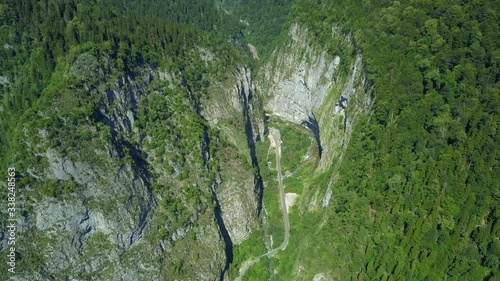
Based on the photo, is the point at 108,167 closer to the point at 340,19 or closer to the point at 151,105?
the point at 151,105

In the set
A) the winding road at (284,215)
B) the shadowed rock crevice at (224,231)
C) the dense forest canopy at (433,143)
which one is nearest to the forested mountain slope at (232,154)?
the dense forest canopy at (433,143)

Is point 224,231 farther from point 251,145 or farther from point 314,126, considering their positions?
point 314,126

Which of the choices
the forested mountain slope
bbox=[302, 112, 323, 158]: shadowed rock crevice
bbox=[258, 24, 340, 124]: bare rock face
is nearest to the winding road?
the forested mountain slope

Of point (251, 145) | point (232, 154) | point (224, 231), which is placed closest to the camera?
point (224, 231)

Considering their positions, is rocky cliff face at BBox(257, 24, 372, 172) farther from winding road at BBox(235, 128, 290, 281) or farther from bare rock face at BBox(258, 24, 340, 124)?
winding road at BBox(235, 128, 290, 281)

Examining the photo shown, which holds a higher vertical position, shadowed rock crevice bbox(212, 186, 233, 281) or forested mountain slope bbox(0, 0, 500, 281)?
forested mountain slope bbox(0, 0, 500, 281)

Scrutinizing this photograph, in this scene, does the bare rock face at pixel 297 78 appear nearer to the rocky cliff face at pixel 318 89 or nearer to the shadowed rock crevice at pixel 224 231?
the rocky cliff face at pixel 318 89

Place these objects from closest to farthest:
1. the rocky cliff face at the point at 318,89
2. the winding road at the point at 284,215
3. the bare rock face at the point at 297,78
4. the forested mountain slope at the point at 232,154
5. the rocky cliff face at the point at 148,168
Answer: the forested mountain slope at the point at 232,154
the rocky cliff face at the point at 148,168
the winding road at the point at 284,215
the rocky cliff face at the point at 318,89
the bare rock face at the point at 297,78

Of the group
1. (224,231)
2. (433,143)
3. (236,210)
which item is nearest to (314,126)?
(236,210)

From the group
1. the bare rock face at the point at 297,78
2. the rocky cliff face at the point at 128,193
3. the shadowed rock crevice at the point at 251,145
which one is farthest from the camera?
the bare rock face at the point at 297,78

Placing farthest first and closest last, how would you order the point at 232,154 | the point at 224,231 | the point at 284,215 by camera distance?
the point at 232,154 < the point at 284,215 < the point at 224,231

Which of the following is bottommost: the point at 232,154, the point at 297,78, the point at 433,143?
the point at 232,154
